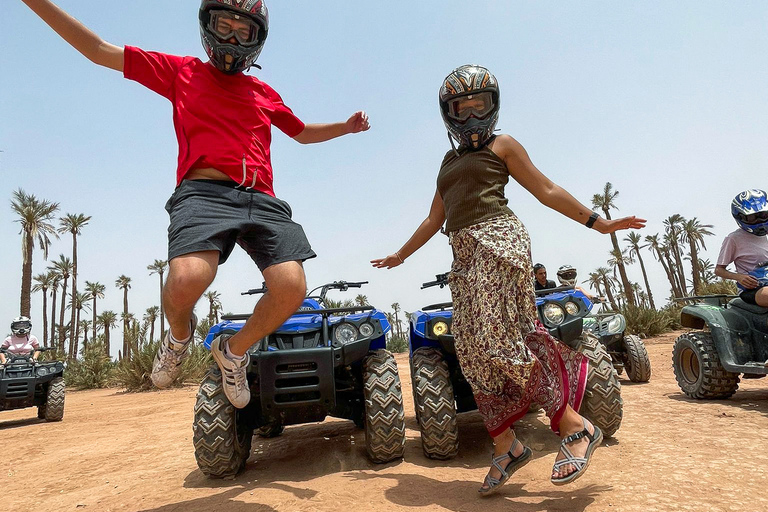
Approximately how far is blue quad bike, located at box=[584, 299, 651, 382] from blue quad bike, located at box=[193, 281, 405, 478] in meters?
3.81

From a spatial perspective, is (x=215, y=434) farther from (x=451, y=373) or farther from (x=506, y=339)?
(x=506, y=339)

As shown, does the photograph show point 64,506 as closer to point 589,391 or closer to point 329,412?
point 329,412

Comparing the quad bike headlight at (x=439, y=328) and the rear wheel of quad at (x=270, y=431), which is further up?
the quad bike headlight at (x=439, y=328)

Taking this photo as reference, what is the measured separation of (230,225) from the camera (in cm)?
247

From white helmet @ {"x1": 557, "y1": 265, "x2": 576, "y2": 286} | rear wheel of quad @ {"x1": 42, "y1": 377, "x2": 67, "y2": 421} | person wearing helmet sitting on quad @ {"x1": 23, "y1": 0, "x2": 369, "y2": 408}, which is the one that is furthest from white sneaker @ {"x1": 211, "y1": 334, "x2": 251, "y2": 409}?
rear wheel of quad @ {"x1": 42, "y1": 377, "x2": 67, "y2": 421}

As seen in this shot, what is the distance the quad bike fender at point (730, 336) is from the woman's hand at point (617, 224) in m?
2.78

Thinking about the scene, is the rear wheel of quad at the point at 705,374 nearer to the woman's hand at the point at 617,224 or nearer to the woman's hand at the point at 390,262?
the woman's hand at the point at 617,224

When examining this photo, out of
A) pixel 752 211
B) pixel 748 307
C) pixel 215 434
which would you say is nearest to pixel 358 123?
pixel 215 434

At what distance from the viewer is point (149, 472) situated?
388cm

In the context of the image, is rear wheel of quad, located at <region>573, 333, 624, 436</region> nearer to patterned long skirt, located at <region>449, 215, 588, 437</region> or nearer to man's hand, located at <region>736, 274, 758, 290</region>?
patterned long skirt, located at <region>449, 215, 588, 437</region>

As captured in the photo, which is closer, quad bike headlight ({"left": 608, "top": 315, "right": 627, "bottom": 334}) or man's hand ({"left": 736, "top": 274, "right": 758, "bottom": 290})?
man's hand ({"left": 736, "top": 274, "right": 758, "bottom": 290})

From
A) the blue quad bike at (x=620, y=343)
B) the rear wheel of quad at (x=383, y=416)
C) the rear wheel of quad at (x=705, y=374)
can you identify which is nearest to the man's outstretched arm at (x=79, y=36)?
the rear wheel of quad at (x=383, y=416)

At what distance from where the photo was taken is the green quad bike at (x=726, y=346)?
4781 mm

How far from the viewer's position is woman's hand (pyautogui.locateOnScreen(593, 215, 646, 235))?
276 cm
